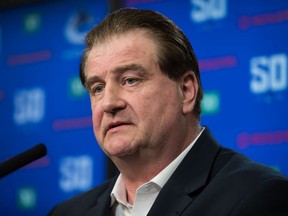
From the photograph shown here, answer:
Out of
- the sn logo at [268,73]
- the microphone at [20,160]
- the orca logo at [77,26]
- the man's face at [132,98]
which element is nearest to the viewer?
the microphone at [20,160]

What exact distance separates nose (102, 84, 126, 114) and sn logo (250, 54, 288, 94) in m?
1.08

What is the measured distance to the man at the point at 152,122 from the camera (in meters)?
1.75

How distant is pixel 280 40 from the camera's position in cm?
276

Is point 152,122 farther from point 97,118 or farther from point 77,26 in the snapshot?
point 77,26

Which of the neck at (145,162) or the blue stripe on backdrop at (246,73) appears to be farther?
the blue stripe on backdrop at (246,73)

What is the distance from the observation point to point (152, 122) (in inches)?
71.2

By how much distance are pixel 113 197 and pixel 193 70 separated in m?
0.43

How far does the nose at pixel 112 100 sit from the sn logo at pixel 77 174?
1.49 meters

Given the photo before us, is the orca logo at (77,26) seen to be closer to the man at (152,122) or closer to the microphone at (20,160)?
the man at (152,122)

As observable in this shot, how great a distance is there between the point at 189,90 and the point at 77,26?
1.61m

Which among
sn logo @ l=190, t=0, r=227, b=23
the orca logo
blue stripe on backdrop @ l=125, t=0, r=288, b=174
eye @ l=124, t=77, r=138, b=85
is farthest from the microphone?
the orca logo

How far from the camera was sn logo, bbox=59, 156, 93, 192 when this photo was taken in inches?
128

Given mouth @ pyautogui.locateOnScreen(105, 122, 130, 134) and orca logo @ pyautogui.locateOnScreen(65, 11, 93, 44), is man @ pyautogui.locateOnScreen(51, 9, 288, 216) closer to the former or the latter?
mouth @ pyautogui.locateOnScreen(105, 122, 130, 134)

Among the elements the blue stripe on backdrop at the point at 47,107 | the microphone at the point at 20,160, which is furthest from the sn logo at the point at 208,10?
the microphone at the point at 20,160
